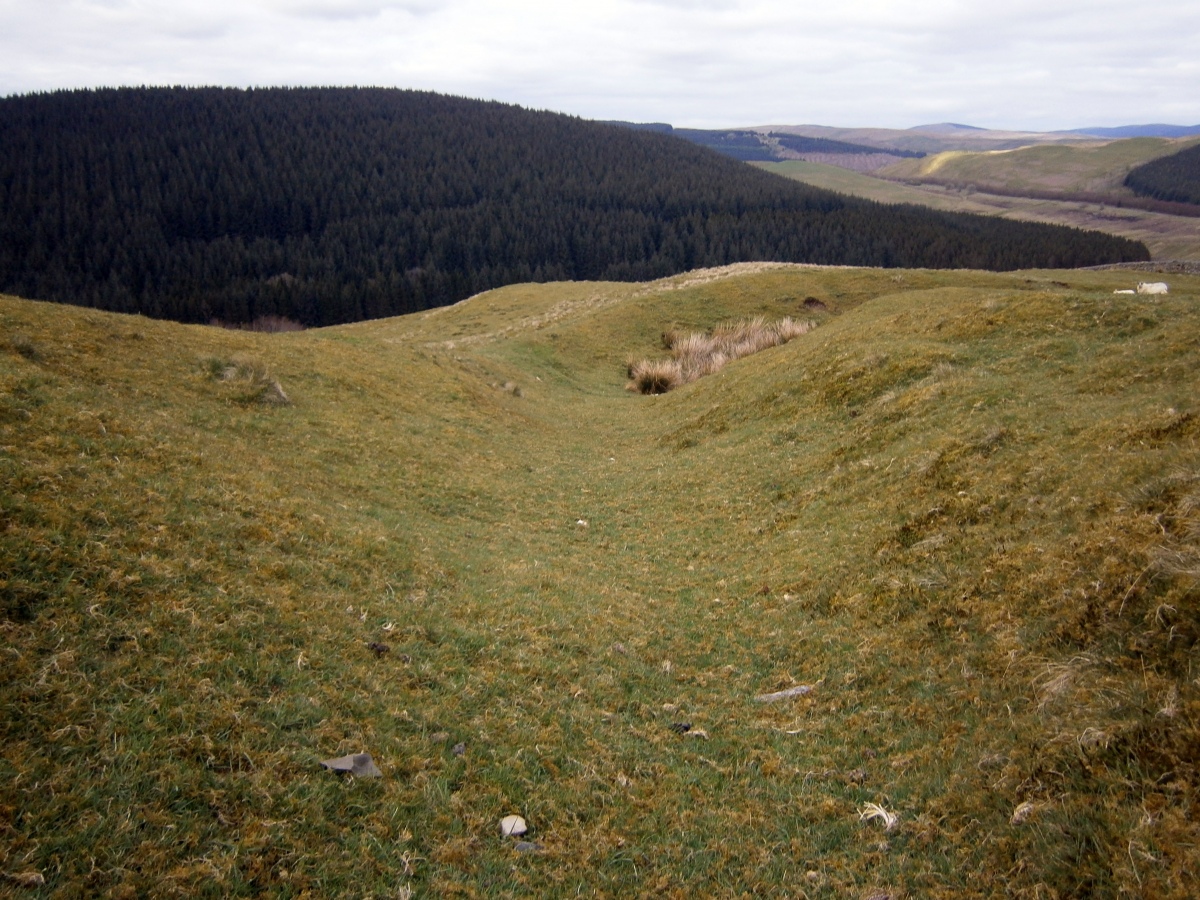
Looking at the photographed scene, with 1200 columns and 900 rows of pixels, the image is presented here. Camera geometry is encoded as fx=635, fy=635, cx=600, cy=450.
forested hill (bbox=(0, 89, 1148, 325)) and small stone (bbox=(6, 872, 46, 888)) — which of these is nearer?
small stone (bbox=(6, 872, 46, 888))

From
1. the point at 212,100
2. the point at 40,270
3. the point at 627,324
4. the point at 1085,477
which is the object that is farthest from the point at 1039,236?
the point at 212,100

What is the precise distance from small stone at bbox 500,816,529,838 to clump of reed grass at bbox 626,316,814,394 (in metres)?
27.9

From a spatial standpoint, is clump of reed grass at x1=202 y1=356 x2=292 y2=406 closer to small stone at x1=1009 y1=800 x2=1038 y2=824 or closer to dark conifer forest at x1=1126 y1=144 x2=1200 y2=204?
small stone at x1=1009 y1=800 x2=1038 y2=824

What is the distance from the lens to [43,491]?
6.69 metres

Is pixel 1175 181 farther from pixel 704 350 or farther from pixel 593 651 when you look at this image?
pixel 593 651

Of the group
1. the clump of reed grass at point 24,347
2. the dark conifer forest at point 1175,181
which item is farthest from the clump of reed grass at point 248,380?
the dark conifer forest at point 1175,181

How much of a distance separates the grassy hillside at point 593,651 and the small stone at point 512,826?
108 mm

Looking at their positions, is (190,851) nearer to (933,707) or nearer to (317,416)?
(933,707)

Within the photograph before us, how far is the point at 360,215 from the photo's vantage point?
494ft

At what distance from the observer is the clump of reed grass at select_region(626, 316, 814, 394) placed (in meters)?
32.7

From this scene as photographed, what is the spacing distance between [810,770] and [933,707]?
153cm

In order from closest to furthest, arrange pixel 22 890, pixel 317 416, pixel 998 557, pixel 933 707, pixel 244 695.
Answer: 1. pixel 22 890
2. pixel 244 695
3. pixel 933 707
4. pixel 998 557
5. pixel 317 416

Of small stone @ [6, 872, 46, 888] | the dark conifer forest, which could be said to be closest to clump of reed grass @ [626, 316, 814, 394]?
small stone @ [6, 872, 46, 888]

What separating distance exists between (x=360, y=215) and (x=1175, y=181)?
753ft
